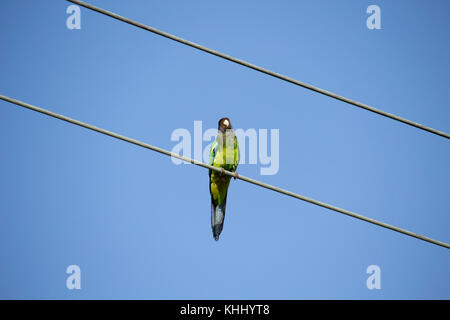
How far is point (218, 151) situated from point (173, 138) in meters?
2.25

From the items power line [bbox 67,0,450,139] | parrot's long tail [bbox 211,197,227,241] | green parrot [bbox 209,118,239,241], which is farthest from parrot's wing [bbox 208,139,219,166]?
power line [bbox 67,0,450,139]

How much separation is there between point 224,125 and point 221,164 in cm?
65

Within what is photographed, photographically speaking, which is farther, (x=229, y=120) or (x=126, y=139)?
(x=229, y=120)

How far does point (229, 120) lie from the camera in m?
9.94

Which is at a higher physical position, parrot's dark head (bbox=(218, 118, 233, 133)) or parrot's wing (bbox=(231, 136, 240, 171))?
parrot's dark head (bbox=(218, 118, 233, 133))

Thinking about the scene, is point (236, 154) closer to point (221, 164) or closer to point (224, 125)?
point (221, 164)

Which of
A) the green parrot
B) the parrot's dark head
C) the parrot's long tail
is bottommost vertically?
the parrot's long tail

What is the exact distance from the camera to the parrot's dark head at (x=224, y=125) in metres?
9.82

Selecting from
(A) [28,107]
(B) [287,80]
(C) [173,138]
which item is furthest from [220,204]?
(A) [28,107]

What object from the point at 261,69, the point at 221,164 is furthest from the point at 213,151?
the point at 261,69

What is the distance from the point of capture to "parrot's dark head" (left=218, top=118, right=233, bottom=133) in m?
9.82

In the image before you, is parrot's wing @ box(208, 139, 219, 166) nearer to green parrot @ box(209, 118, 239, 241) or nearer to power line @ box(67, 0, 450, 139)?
green parrot @ box(209, 118, 239, 241)

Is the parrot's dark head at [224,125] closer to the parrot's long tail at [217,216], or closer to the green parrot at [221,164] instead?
the green parrot at [221,164]
